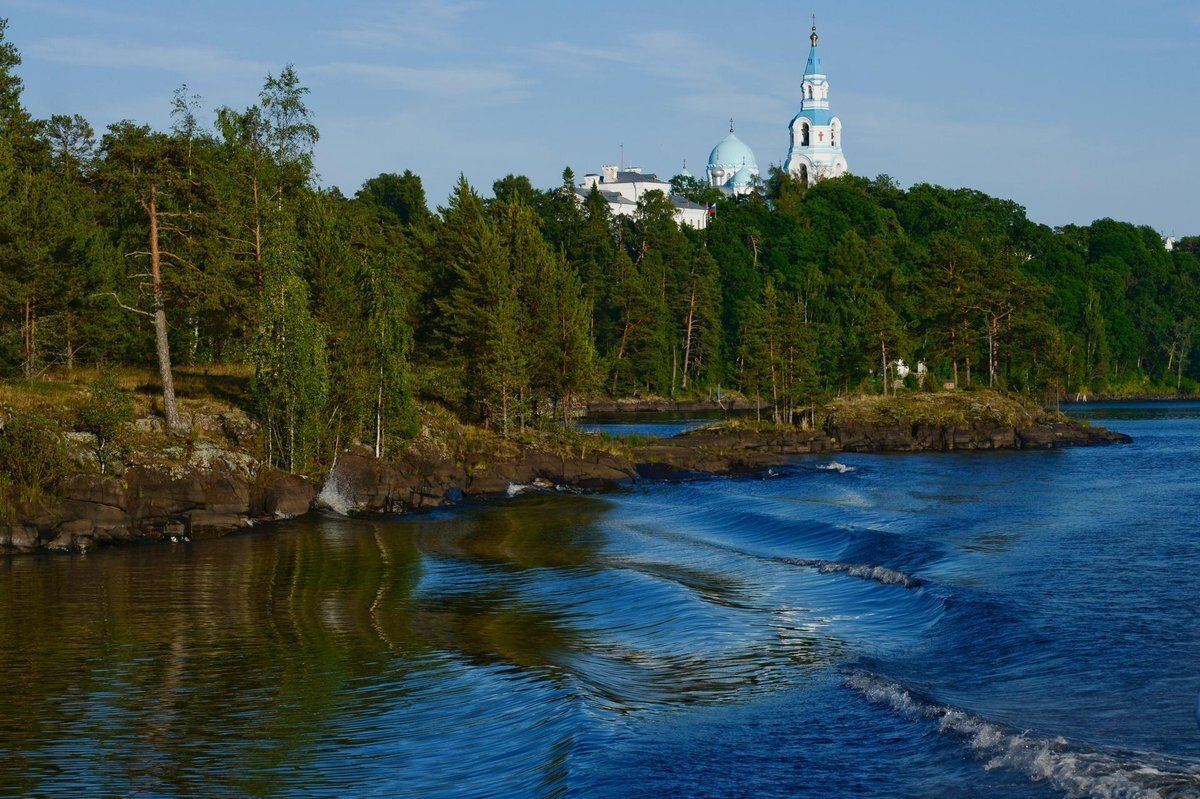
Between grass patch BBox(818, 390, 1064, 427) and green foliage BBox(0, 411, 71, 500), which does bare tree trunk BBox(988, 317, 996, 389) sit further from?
green foliage BBox(0, 411, 71, 500)

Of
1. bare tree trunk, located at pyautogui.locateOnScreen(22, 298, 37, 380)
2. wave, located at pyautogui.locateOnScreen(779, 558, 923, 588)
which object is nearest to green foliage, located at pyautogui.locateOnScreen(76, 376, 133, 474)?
bare tree trunk, located at pyautogui.locateOnScreen(22, 298, 37, 380)

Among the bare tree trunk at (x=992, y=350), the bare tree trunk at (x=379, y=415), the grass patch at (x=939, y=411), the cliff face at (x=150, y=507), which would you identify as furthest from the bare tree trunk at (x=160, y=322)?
the bare tree trunk at (x=992, y=350)

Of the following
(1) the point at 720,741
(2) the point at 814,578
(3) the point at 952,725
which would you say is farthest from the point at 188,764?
(2) the point at 814,578

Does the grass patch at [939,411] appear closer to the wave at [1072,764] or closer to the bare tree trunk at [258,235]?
the bare tree trunk at [258,235]

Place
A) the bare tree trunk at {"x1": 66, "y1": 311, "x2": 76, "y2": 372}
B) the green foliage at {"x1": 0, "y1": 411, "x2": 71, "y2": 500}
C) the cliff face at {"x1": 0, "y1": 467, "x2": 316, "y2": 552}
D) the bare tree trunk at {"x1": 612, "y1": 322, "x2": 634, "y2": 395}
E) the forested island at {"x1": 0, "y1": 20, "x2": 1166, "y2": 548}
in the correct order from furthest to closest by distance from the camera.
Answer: the bare tree trunk at {"x1": 612, "y1": 322, "x2": 634, "y2": 395} → the bare tree trunk at {"x1": 66, "y1": 311, "x2": 76, "y2": 372} → the forested island at {"x1": 0, "y1": 20, "x2": 1166, "y2": 548} → the green foliage at {"x1": 0, "y1": 411, "x2": 71, "y2": 500} → the cliff face at {"x1": 0, "y1": 467, "x2": 316, "y2": 552}

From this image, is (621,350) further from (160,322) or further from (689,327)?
(160,322)

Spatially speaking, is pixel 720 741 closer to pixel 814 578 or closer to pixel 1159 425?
→ pixel 814 578

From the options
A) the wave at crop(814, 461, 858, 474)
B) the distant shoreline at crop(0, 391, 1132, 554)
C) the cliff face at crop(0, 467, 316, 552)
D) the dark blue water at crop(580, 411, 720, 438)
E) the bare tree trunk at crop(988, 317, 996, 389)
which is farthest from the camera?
the bare tree trunk at crop(988, 317, 996, 389)

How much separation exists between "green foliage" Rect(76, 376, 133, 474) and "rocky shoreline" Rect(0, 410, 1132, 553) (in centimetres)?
134

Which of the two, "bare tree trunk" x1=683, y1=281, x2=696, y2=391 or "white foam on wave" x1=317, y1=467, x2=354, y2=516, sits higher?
"bare tree trunk" x1=683, y1=281, x2=696, y2=391

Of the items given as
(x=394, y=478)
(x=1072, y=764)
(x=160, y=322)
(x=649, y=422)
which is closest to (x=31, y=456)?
(x=160, y=322)

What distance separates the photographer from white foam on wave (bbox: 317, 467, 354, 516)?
164ft

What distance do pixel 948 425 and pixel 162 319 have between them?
60.7m

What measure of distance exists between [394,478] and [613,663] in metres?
31.3
